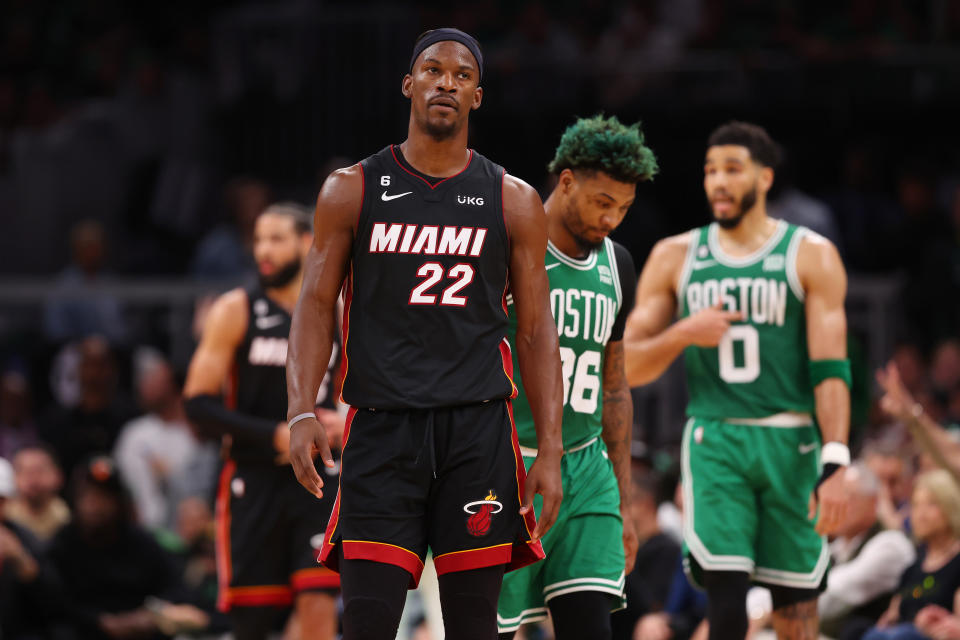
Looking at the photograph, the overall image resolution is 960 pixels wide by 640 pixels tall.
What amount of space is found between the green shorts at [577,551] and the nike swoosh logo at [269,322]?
6.45 ft

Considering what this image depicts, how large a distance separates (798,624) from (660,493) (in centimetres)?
342

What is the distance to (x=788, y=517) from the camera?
643 cm

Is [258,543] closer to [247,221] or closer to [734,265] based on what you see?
[734,265]

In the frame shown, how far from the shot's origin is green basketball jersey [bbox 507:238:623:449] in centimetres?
552

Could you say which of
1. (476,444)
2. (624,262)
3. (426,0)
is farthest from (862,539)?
(426,0)

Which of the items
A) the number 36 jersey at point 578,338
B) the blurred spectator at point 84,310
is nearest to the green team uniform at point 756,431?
the number 36 jersey at point 578,338

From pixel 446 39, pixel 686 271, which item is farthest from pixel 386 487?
pixel 686 271

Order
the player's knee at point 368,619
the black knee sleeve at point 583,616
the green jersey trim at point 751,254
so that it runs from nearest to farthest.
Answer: the player's knee at point 368,619
the black knee sleeve at point 583,616
the green jersey trim at point 751,254

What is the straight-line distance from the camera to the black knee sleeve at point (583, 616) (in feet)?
17.1

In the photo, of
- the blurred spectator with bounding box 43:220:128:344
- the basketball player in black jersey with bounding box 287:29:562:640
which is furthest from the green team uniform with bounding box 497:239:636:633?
the blurred spectator with bounding box 43:220:128:344

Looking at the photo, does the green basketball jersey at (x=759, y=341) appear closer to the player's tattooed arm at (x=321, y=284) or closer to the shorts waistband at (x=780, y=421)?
the shorts waistband at (x=780, y=421)

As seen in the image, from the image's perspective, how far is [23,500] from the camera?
34.0 feet

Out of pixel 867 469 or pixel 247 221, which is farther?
pixel 247 221

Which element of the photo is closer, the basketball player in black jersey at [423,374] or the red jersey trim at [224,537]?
the basketball player in black jersey at [423,374]
